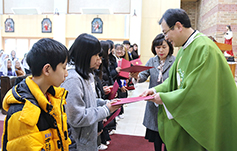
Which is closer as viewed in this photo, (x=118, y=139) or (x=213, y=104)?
(x=213, y=104)

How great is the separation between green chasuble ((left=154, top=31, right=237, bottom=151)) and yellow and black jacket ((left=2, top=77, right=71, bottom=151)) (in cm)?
89

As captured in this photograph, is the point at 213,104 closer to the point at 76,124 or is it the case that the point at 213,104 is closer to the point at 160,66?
the point at 76,124

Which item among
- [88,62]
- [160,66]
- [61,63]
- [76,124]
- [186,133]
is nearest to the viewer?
[61,63]

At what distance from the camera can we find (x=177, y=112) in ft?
5.36

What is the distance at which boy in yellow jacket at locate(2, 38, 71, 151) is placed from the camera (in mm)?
1011

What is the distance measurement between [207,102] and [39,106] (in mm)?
1151

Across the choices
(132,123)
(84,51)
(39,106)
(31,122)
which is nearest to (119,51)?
(132,123)

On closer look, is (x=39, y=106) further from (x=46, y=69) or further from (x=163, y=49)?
(x=163, y=49)

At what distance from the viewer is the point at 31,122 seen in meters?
1.00

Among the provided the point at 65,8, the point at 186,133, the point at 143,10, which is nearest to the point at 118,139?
the point at 186,133

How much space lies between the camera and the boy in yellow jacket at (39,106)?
3.32 feet

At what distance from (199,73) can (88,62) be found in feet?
2.75

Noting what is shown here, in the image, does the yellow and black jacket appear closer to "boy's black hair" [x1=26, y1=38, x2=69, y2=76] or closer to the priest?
"boy's black hair" [x1=26, y1=38, x2=69, y2=76]

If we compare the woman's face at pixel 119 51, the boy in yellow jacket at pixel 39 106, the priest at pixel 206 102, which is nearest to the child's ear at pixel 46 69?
the boy in yellow jacket at pixel 39 106
